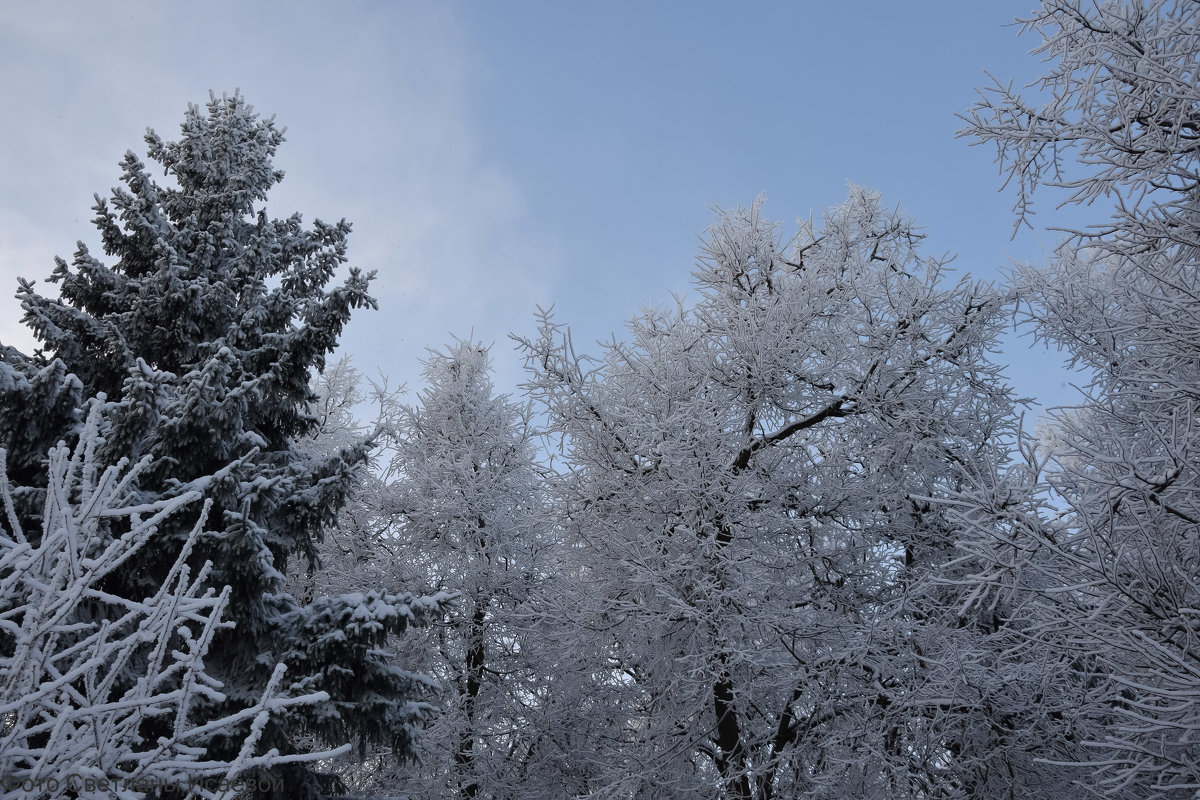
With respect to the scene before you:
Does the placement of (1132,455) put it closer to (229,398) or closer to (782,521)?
(782,521)

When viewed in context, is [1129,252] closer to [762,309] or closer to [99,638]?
[762,309]

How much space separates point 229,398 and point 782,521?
5.69 m

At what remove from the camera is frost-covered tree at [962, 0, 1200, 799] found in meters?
3.60

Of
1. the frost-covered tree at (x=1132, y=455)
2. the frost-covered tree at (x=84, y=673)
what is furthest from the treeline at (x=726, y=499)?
the frost-covered tree at (x=84, y=673)

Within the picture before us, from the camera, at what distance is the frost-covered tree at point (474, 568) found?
10164 mm

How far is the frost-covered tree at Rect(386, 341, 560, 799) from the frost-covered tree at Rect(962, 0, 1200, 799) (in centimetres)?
602

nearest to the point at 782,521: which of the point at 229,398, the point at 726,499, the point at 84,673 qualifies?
the point at 726,499

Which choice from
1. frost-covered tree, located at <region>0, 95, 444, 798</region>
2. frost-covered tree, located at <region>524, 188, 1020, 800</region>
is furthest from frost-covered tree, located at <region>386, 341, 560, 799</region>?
frost-covered tree, located at <region>0, 95, 444, 798</region>

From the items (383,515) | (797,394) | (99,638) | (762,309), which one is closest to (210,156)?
(383,515)

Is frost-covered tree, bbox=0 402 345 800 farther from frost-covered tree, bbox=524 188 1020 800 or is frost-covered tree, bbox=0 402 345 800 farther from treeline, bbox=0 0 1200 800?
frost-covered tree, bbox=524 188 1020 800

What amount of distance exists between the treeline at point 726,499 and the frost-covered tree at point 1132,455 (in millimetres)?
35

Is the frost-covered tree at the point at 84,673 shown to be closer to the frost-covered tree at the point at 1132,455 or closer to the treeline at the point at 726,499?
the treeline at the point at 726,499

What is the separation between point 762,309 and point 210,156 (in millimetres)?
7204

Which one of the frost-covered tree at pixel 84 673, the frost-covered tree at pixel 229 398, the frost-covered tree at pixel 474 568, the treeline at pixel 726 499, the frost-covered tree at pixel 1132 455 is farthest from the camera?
the frost-covered tree at pixel 474 568
